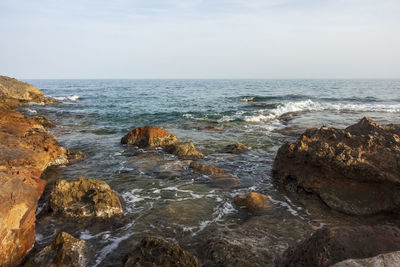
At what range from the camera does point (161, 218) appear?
5023mm

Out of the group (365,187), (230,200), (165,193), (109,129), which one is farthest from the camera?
(109,129)

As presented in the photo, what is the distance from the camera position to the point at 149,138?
10.4 meters

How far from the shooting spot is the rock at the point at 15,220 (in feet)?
11.2

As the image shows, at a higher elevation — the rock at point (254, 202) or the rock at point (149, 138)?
the rock at point (149, 138)

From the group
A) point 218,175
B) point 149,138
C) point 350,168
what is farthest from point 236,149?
point 350,168

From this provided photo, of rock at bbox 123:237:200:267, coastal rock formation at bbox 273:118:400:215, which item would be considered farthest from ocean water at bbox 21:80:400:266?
rock at bbox 123:237:200:267

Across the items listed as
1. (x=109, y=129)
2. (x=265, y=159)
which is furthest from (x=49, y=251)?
(x=109, y=129)

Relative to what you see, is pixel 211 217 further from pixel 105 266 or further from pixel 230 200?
pixel 105 266

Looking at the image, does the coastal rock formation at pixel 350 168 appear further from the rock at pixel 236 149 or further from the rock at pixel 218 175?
the rock at pixel 236 149

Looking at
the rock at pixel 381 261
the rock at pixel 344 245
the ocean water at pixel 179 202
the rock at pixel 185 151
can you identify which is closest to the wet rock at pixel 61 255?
the ocean water at pixel 179 202

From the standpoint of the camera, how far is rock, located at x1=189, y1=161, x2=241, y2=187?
6.75 m

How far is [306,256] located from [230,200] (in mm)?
2874

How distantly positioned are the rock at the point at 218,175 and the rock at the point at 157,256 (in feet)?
11.6

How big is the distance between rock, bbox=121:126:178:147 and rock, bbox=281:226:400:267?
310 inches
